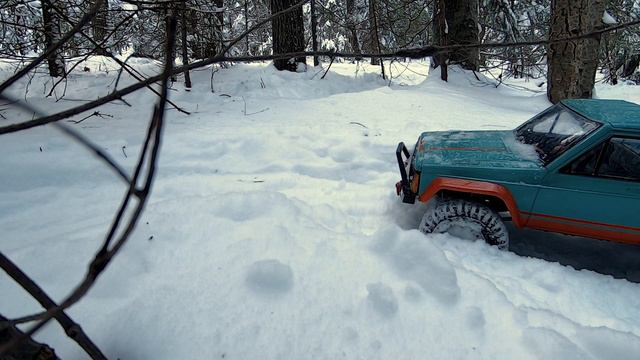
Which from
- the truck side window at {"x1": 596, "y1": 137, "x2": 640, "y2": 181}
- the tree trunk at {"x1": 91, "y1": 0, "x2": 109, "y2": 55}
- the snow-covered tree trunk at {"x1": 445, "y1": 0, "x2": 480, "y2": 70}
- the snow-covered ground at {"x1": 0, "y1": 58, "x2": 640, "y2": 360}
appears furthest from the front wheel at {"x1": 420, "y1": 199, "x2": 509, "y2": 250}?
the snow-covered tree trunk at {"x1": 445, "y1": 0, "x2": 480, "y2": 70}

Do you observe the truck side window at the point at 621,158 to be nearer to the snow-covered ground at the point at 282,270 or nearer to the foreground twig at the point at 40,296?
the snow-covered ground at the point at 282,270

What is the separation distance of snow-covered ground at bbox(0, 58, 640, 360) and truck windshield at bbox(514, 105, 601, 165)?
0.86 metres

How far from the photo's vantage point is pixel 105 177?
4031 mm

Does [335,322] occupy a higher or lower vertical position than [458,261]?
higher

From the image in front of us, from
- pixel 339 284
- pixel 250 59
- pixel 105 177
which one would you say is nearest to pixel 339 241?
pixel 339 284

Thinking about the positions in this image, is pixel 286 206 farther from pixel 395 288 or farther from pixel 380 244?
pixel 395 288

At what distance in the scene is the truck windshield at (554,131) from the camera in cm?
308

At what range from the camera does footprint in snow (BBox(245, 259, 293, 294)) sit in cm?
203

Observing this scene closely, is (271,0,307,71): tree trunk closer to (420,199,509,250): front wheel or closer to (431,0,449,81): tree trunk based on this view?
(431,0,449,81): tree trunk

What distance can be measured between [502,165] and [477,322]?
62.6 inches

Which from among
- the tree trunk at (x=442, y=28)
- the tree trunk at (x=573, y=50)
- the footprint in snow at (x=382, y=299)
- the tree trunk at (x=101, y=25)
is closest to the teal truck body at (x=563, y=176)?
the footprint in snow at (x=382, y=299)

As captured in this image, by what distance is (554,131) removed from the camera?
3410 mm

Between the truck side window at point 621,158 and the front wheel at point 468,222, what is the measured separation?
85 cm

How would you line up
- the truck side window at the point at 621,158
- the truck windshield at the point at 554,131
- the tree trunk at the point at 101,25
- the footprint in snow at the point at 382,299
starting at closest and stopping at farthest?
the tree trunk at the point at 101,25
the footprint in snow at the point at 382,299
the truck side window at the point at 621,158
the truck windshield at the point at 554,131
